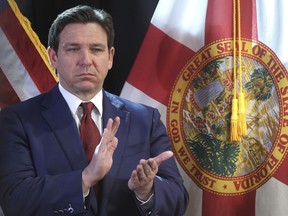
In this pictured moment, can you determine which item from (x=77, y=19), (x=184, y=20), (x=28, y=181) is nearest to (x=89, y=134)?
(x=28, y=181)

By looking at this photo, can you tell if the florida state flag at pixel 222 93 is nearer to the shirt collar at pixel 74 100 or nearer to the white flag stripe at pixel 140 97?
the white flag stripe at pixel 140 97

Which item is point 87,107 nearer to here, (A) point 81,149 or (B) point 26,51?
(A) point 81,149

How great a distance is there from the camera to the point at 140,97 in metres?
2.05

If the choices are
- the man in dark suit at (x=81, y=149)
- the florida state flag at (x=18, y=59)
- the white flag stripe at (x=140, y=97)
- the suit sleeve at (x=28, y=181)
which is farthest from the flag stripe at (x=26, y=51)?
the suit sleeve at (x=28, y=181)

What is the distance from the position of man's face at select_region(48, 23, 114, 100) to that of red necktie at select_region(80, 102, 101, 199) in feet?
0.25

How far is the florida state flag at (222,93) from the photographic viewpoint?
1.91 metres

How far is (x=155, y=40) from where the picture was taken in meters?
2.04

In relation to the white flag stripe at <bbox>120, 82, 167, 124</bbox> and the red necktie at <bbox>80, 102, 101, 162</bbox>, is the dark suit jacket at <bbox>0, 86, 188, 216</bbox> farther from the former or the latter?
the white flag stripe at <bbox>120, 82, 167, 124</bbox>

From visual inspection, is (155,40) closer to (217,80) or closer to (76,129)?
(217,80)

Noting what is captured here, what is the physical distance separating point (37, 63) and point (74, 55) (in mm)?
501

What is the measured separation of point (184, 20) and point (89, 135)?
77cm


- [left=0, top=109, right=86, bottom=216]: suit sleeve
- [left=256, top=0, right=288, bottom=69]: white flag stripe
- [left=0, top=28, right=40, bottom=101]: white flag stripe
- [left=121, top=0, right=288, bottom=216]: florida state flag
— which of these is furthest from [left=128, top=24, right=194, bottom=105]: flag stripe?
[left=0, top=109, right=86, bottom=216]: suit sleeve

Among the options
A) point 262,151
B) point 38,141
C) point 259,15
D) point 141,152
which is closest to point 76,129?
point 38,141

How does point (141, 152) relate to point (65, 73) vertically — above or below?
below
